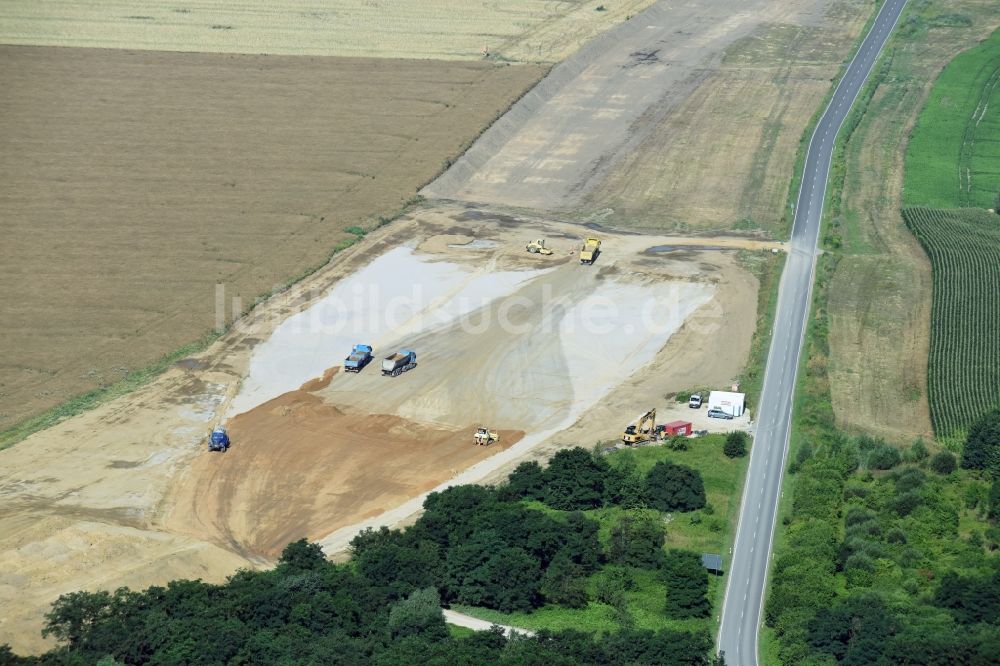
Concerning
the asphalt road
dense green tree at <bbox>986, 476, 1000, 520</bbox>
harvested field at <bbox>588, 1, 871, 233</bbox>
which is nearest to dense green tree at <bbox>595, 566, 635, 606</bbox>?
the asphalt road

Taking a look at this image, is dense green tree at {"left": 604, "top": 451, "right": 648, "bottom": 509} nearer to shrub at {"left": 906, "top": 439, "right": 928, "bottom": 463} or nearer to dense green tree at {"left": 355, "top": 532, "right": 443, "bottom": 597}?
dense green tree at {"left": 355, "top": 532, "right": 443, "bottom": 597}

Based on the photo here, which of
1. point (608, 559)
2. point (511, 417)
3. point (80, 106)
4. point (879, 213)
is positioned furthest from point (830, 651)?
point (80, 106)

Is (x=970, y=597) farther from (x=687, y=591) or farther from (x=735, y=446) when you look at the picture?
(x=735, y=446)

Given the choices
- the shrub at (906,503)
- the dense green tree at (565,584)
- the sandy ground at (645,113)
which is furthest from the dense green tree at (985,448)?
the sandy ground at (645,113)

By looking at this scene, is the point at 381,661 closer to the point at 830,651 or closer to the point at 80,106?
the point at 830,651

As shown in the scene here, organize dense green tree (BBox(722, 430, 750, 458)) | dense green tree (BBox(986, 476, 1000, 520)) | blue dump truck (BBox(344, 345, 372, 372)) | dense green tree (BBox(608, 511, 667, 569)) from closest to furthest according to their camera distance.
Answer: dense green tree (BBox(608, 511, 667, 569)), dense green tree (BBox(986, 476, 1000, 520)), dense green tree (BBox(722, 430, 750, 458)), blue dump truck (BBox(344, 345, 372, 372))

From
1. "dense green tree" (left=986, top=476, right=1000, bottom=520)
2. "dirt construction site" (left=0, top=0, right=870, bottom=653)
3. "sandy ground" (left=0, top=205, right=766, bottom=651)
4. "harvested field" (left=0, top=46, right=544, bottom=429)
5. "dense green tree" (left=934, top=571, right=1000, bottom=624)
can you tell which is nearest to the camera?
"dense green tree" (left=934, top=571, right=1000, bottom=624)

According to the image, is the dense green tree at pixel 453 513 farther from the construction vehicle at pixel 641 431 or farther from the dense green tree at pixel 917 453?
the dense green tree at pixel 917 453

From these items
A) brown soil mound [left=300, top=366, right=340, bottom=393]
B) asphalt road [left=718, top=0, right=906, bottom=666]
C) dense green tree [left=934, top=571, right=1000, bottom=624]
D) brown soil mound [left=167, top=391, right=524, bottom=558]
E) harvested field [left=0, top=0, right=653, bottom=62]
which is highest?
harvested field [left=0, top=0, right=653, bottom=62]

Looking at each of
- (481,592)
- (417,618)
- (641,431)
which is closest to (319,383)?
(641,431)
